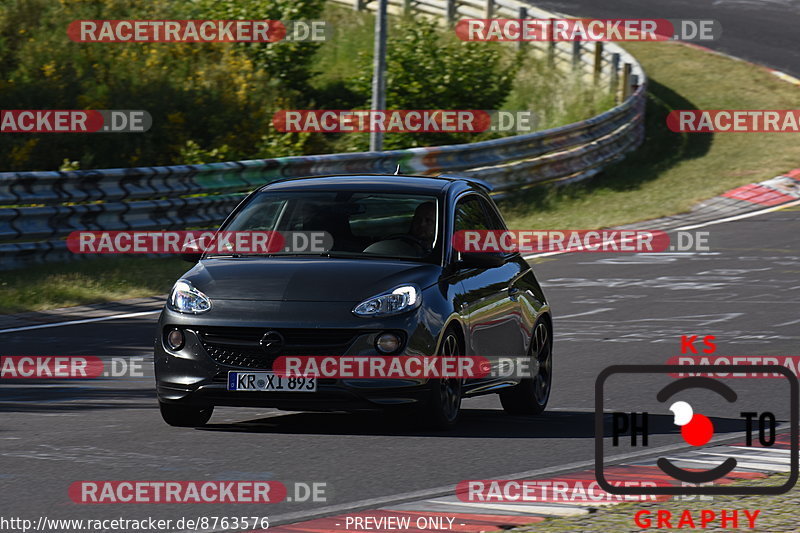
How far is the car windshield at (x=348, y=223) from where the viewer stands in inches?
393

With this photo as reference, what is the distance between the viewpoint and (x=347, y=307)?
361 inches

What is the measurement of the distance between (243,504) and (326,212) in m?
3.28

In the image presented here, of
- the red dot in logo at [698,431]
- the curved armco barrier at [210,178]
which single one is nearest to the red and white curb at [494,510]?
the red dot in logo at [698,431]

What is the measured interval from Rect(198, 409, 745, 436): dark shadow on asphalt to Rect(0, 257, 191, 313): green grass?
20.5 ft

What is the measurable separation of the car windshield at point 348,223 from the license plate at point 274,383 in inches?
44.1

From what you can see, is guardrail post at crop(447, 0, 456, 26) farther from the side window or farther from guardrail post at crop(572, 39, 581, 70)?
the side window

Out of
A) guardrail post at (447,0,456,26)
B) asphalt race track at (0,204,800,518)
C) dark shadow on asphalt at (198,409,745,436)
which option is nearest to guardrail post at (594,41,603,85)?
guardrail post at (447,0,456,26)

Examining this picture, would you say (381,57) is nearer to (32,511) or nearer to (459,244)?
(459,244)

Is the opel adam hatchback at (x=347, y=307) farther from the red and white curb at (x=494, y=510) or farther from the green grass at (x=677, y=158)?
the green grass at (x=677, y=158)

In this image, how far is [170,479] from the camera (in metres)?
7.86

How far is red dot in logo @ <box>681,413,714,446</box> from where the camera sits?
9336 millimetres

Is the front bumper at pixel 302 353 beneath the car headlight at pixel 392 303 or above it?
beneath

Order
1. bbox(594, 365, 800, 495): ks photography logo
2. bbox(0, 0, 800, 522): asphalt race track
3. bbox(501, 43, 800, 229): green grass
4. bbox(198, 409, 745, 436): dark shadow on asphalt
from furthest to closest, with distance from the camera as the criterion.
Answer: bbox(501, 43, 800, 229): green grass
bbox(198, 409, 745, 436): dark shadow on asphalt
bbox(0, 0, 800, 522): asphalt race track
bbox(594, 365, 800, 495): ks photography logo

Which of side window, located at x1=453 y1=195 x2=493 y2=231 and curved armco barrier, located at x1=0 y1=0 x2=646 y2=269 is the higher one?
curved armco barrier, located at x1=0 y1=0 x2=646 y2=269
